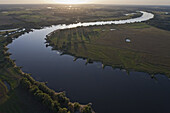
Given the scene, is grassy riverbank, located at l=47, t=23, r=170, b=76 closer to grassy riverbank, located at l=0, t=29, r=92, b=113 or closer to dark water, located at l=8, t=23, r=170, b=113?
dark water, located at l=8, t=23, r=170, b=113

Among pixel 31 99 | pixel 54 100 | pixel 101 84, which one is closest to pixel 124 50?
pixel 101 84

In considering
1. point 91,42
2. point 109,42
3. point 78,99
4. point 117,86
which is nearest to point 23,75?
point 78,99

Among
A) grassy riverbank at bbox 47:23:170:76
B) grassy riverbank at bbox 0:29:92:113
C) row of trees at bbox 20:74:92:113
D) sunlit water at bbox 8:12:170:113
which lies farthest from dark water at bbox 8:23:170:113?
grassy riverbank at bbox 47:23:170:76

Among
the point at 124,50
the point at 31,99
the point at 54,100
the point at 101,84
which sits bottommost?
the point at 101,84

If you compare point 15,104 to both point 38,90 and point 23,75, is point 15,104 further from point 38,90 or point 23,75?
point 23,75

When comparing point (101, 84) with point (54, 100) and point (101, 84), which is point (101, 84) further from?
point (54, 100)

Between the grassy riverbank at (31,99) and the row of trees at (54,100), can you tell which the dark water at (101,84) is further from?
the grassy riverbank at (31,99)

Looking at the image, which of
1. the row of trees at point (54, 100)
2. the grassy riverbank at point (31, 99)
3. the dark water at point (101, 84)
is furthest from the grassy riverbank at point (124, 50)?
the grassy riverbank at point (31, 99)
